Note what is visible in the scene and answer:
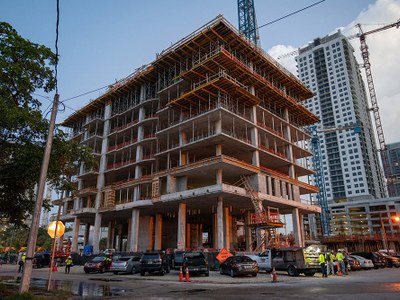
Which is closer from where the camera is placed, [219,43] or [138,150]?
[219,43]

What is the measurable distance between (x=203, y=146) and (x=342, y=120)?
4960 inches

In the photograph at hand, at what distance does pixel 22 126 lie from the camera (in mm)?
16938

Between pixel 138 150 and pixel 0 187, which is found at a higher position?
pixel 138 150

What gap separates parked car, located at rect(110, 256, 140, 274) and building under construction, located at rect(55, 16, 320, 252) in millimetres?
10824

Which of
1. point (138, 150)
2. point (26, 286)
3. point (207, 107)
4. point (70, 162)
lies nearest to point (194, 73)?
point (207, 107)

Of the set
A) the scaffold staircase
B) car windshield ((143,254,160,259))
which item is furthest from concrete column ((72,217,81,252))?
car windshield ((143,254,160,259))

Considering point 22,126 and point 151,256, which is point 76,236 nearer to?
point 151,256

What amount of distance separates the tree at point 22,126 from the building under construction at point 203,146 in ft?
64.5

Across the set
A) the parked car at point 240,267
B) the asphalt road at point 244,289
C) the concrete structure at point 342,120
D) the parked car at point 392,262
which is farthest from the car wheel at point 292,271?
the concrete structure at point 342,120

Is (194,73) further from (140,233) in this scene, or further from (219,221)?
(140,233)

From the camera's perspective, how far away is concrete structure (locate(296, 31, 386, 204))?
13888 cm

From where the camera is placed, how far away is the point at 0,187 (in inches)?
803

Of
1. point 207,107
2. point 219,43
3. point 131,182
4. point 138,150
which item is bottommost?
point 131,182

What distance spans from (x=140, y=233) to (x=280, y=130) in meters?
28.7
